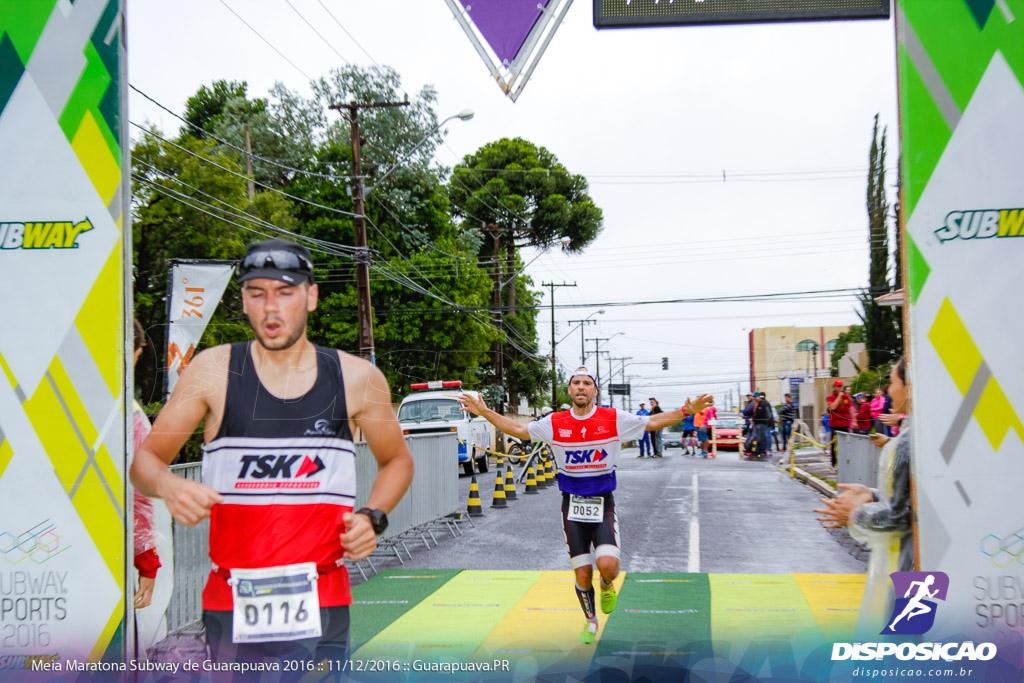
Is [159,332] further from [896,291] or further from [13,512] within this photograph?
[896,291]

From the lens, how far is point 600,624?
7.07 metres

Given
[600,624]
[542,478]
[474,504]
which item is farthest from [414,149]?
[542,478]

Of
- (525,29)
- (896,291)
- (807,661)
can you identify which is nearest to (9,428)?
(525,29)

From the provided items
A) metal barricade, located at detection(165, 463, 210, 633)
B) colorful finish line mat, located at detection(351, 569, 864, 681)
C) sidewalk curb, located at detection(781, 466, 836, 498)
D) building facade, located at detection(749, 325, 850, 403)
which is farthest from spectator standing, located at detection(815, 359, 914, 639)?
sidewalk curb, located at detection(781, 466, 836, 498)

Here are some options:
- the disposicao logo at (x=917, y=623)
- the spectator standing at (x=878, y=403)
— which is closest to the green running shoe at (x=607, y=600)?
the spectator standing at (x=878, y=403)

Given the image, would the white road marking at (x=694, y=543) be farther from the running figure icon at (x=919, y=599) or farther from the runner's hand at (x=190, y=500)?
the runner's hand at (x=190, y=500)

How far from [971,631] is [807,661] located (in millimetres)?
719

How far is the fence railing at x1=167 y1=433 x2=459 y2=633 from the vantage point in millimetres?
6668

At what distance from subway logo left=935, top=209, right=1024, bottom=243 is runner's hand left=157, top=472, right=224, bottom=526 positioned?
313 centimetres

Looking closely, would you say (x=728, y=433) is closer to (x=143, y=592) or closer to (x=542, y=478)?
(x=542, y=478)

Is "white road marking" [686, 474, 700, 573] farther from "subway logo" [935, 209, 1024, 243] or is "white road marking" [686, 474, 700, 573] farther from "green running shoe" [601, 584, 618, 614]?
"subway logo" [935, 209, 1024, 243]

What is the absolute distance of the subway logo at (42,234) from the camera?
3865 mm

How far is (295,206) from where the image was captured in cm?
491

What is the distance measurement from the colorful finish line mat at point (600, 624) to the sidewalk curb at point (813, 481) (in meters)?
7.32
